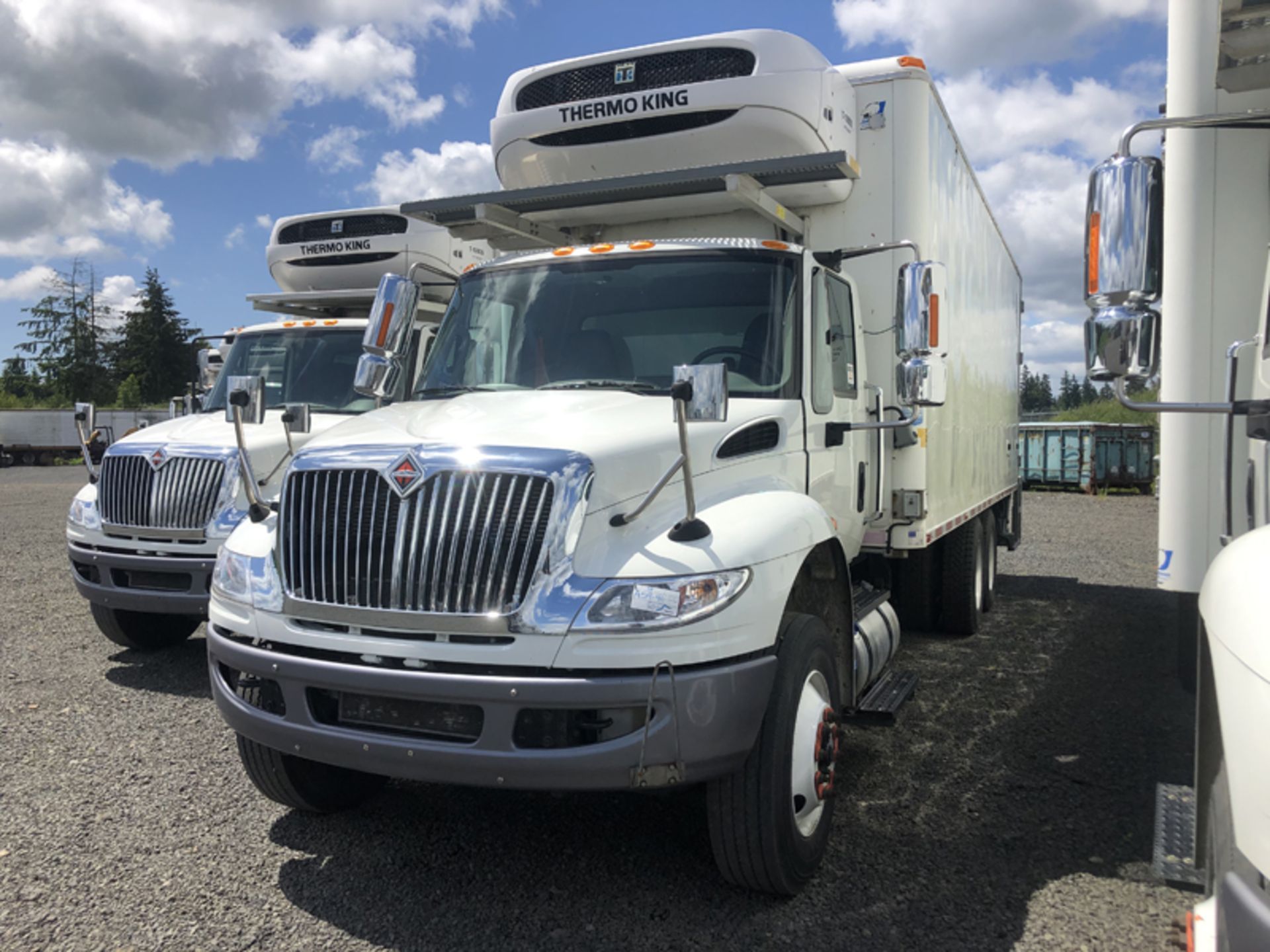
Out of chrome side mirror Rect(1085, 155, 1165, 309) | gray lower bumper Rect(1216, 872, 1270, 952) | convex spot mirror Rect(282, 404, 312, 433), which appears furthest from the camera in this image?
convex spot mirror Rect(282, 404, 312, 433)

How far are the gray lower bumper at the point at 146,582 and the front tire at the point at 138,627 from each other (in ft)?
0.76

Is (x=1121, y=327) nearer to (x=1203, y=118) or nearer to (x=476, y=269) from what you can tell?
(x=1203, y=118)

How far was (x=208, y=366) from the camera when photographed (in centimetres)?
921

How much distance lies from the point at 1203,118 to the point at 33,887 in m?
4.78

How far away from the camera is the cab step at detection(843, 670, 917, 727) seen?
4668 mm

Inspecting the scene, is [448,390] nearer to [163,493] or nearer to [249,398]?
[249,398]

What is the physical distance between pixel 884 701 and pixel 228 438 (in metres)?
4.82

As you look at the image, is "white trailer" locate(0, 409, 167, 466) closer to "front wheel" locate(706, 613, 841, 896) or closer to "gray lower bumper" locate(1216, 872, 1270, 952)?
"front wheel" locate(706, 613, 841, 896)

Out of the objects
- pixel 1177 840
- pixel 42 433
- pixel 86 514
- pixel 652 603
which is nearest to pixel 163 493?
pixel 86 514

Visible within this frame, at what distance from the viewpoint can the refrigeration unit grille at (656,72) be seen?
5289 mm

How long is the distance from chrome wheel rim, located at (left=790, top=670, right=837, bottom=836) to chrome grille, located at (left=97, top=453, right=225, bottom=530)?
463 centimetres

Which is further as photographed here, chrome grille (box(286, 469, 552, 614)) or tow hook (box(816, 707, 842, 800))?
tow hook (box(816, 707, 842, 800))

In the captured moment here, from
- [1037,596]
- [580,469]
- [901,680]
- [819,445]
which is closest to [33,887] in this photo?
[580,469]

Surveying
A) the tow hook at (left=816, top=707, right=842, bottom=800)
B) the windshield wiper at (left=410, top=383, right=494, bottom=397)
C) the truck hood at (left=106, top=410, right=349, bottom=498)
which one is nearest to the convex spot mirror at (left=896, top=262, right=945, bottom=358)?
the tow hook at (left=816, top=707, right=842, bottom=800)
